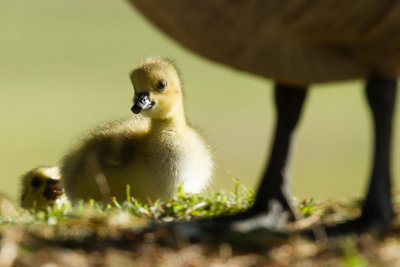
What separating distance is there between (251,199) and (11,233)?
5.14 ft

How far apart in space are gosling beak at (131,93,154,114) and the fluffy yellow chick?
97 centimetres

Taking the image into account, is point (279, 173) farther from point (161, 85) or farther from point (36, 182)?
point (36, 182)

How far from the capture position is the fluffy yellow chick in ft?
19.7

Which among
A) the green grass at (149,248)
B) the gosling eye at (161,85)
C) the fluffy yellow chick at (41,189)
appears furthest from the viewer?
the fluffy yellow chick at (41,189)

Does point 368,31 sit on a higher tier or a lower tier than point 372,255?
higher

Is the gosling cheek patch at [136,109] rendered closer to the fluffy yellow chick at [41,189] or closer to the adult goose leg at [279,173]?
the fluffy yellow chick at [41,189]

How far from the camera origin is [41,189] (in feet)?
19.8

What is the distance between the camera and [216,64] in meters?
3.67

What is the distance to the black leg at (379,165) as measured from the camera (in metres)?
3.78

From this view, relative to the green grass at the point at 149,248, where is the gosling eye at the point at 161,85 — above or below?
above

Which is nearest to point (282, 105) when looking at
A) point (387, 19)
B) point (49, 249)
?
point (387, 19)

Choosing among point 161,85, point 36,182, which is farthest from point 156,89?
point 36,182

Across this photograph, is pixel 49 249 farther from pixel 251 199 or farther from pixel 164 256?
pixel 251 199

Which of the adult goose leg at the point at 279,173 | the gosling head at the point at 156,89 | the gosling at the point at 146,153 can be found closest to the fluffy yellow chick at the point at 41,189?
the gosling at the point at 146,153
